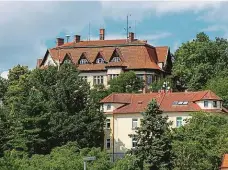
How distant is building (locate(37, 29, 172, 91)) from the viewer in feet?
347

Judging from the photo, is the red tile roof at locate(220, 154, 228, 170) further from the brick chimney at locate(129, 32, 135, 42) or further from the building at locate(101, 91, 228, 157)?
the brick chimney at locate(129, 32, 135, 42)

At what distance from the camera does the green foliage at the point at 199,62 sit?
105 meters

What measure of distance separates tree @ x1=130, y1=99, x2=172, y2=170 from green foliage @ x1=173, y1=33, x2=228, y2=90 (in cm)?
3455

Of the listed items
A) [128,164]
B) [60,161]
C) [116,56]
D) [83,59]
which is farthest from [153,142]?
[83,59]

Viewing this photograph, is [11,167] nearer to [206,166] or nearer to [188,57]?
[206,166]

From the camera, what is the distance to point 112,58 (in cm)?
10694

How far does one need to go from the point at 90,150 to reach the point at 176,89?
100 ft

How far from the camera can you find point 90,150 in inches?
2997

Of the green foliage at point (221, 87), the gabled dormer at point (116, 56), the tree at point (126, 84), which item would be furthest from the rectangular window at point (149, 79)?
the green foliage at point (221, 87)

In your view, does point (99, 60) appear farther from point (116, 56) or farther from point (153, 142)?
point (153, 142)

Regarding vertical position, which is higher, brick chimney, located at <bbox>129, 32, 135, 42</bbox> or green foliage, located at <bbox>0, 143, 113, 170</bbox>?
brick chimney, located at <bbox>129, 32, 135, 42</bbox>

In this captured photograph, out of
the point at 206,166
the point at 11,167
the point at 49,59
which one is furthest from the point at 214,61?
the point at 11,167

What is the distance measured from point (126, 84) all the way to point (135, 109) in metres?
12.8

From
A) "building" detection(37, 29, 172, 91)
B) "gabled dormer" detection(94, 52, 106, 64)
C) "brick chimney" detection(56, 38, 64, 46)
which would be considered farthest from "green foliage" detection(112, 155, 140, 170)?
"brick chimney" detection(56, 38, 64, 46)
